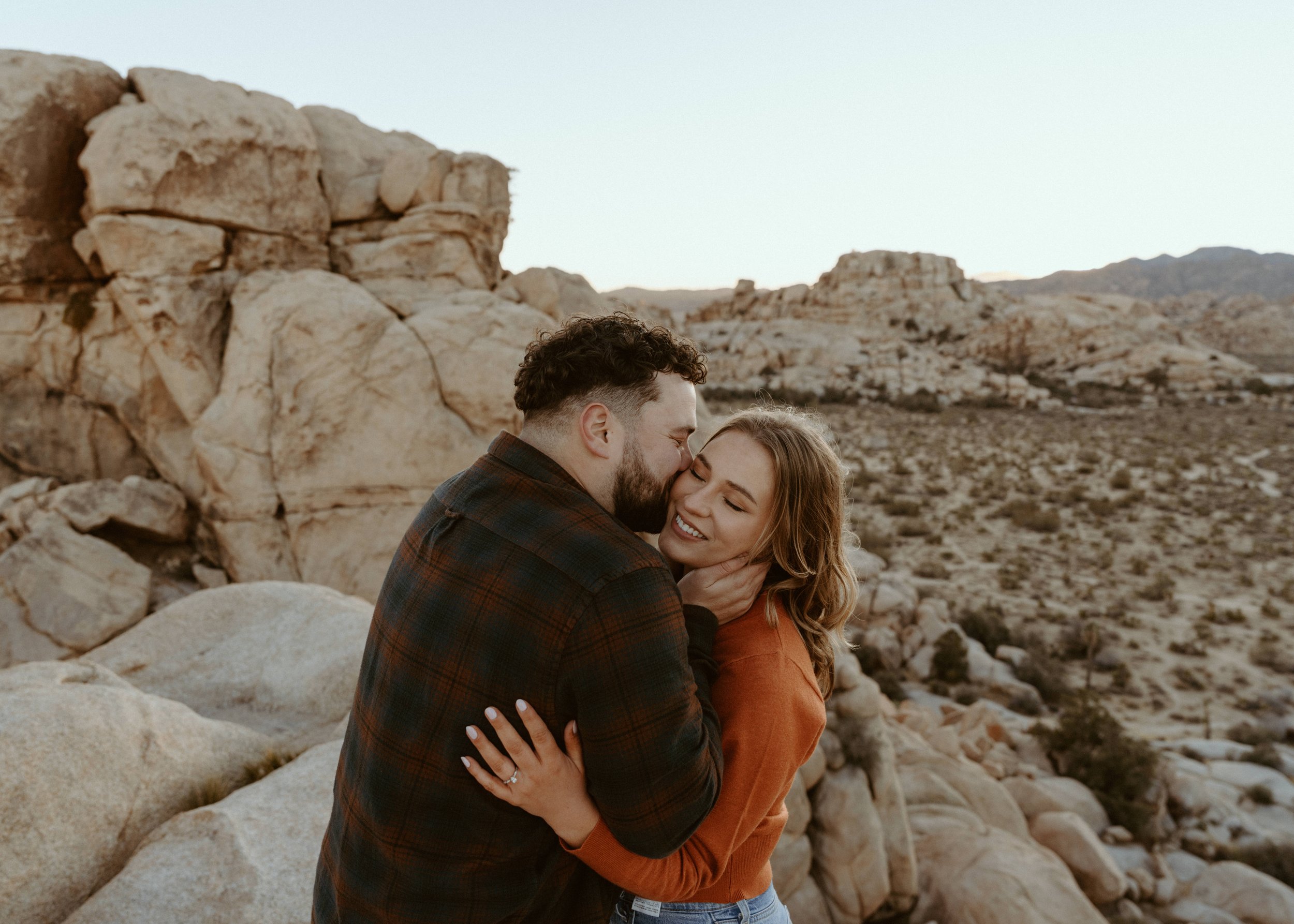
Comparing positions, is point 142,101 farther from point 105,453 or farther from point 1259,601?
point 1259,601

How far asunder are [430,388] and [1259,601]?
46.4ft

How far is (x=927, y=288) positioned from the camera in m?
58.2

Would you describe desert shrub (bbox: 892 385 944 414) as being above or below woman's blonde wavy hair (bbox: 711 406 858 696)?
below

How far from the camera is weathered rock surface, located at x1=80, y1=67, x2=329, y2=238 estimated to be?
351 inches

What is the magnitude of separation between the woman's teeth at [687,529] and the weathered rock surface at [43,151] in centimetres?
1032

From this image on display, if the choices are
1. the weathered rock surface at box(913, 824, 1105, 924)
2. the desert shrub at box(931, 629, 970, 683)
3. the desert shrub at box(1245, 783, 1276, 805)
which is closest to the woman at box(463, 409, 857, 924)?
the weathered rock surface at box(913, 824, 1105, 924)

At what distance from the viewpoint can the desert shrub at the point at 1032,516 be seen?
56.0 feet

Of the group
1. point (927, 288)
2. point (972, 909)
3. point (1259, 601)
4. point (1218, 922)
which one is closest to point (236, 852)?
point (972, 909)

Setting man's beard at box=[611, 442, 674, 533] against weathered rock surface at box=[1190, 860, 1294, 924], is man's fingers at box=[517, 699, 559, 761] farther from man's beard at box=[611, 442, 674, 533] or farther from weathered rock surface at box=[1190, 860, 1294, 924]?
weathered rock surface at box=[1190, 860, 1294, 924]

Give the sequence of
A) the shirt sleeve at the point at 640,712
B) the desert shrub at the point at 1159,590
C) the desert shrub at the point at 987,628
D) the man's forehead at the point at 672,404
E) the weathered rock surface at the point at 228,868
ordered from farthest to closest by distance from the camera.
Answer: the desert shrub at the point at 1159,590 < the desert shrub at the point at 987,628 < the weathered rock surface at the point at 228,868 < the man's forehead at the point at 672,404 < the shirt sleeve at the point at 640,712

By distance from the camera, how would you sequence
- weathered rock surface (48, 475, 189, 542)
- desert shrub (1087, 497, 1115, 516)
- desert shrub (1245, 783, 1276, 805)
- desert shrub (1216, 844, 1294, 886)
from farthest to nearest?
desert shrub (1087, 497, 1115, 516) < weathered rock surface (48, 475, 189, 542) < desert shrub (1245, 783, 1276, 805) < desert shrub (1216, 844, 1294, 886)

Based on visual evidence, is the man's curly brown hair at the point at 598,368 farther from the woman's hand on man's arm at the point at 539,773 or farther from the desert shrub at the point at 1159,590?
the desert shrub at the point at 1159,590

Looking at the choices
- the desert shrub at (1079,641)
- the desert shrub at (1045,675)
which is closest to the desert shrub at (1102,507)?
the desert shrub at (1079,641)

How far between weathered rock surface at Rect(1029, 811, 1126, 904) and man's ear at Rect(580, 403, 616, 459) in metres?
6.76
